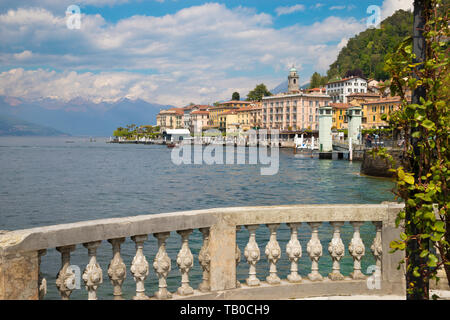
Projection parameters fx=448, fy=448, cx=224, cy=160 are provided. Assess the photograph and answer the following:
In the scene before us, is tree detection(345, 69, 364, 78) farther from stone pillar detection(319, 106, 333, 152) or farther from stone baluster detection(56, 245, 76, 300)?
stone baluster detection(56, 245, 76, 300)

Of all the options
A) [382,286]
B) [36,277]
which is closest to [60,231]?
[36,277]

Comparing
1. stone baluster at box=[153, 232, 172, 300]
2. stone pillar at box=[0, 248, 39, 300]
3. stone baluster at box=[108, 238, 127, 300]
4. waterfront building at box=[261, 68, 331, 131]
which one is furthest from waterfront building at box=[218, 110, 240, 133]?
stone pillar at box=[0, 248, 39, 300]

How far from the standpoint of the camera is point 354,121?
76.8 metres

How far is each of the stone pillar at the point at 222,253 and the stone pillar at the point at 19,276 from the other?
1.85m

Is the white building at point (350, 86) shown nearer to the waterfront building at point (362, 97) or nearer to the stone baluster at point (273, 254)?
the waterfront building at point (362, 97)

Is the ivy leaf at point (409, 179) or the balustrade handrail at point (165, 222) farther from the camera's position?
the balustrade handrail at point (165, 222)

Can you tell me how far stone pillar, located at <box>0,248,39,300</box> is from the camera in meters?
3.77

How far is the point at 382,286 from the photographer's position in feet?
17.9

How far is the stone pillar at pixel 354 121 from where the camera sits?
246 ft

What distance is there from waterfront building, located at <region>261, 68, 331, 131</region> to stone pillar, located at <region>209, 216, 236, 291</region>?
15614cm

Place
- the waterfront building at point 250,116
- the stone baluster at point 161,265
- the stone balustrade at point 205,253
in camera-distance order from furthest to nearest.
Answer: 1. the waterfront building at point 250,116
2. the stone baluster at point 161,265
3. the stone balustrade at point 205,253

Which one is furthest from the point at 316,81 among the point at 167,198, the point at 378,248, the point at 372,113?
the point at 378,248

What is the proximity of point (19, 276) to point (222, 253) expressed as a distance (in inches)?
82.7

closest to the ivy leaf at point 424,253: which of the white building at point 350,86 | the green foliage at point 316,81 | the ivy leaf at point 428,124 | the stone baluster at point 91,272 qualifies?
the ivy leaf at point 428,124
